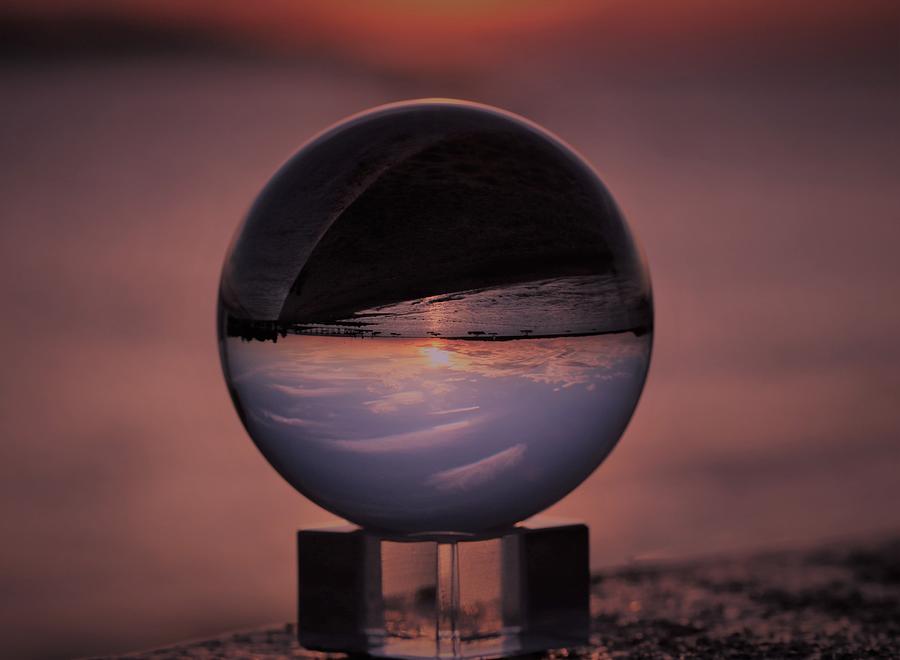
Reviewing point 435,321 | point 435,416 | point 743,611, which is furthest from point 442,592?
point 743,611

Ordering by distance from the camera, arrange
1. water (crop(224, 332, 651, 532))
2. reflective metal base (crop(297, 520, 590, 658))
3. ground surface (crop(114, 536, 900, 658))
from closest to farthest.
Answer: water (crop(224, 332, 651, 532))
reflective metal base (crop(297, 520, 590, 658))
ground surface (crop(114, 536, 900, 658))

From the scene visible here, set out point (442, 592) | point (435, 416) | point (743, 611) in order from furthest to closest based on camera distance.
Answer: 1. point (743, 611)
2. point (442, 592)
3. point (435, 416)

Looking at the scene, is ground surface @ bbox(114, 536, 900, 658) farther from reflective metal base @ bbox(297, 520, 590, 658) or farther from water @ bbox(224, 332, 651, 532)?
water @ bbox(224, 332, 651, 532)

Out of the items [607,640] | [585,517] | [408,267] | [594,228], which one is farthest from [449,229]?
[585,517]

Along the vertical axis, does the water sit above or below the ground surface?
above

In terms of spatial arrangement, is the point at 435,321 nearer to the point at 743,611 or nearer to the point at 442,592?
the point at 442,592

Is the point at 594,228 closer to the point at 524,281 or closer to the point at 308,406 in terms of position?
the point at 524,281

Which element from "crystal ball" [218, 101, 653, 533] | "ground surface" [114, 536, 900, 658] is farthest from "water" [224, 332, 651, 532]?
"ground surface" [114, 536, 900, 658]
